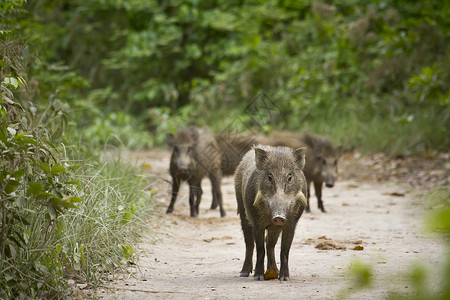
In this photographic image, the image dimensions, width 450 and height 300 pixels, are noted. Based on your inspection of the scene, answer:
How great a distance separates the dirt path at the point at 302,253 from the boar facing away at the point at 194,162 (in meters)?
0.39

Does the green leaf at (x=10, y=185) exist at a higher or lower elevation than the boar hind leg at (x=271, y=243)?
higher

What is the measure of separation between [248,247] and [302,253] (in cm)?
87

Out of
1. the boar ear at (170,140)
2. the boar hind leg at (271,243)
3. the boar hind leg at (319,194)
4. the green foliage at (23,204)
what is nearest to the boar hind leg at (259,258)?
the boar hind leg at (271,243)

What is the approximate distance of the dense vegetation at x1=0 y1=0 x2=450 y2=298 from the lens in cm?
401

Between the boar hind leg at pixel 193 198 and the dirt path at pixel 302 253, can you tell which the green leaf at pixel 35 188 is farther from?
the boar hind leg at pixel 193 198

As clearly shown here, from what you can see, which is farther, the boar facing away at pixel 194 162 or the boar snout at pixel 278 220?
the boar facing away at pixel 194 162

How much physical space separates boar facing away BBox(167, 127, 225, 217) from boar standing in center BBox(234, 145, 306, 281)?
11.8 ft

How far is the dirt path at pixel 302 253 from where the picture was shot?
4.14 m

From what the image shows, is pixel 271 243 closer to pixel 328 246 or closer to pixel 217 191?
pixel 328 246

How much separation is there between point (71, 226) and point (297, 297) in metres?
1.78

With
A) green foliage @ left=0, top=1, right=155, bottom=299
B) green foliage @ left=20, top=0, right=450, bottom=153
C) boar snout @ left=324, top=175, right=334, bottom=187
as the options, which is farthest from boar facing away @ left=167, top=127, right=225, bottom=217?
green foliage @ left=20, top=0, right=450, bottom=153

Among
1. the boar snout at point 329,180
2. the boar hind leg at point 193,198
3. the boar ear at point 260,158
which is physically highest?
the boar ear at point 260,158

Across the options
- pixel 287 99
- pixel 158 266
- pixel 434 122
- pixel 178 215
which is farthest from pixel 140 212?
pixel 287 99

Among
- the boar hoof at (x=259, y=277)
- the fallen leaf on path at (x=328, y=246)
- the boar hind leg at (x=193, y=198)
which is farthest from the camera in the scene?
the boar hind leg at (x=193, y=198)
